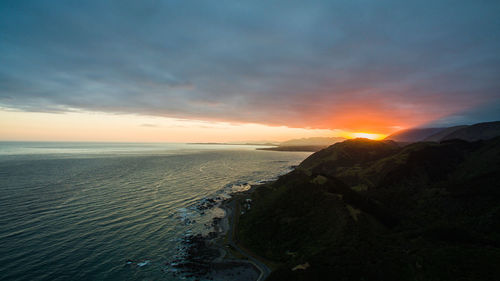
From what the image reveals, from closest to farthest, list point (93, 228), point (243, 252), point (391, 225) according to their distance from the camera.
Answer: point (243, 252), point (391, 225), point (93, 228)

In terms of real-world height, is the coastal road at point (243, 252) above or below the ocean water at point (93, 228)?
below

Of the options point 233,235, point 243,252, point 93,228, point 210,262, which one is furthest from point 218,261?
point 93,228

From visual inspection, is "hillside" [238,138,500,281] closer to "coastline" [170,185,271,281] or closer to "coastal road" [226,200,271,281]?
"coastal road" [226,200,271,281]

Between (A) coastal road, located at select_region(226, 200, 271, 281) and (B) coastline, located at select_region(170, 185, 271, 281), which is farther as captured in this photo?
(A) coastal road, located at select_region(226, 200, 271, 281)

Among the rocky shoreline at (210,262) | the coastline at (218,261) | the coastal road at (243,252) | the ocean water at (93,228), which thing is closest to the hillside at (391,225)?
the coastal road at (243,252)

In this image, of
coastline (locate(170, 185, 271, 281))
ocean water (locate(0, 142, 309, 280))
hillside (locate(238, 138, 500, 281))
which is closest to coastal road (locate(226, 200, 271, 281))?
coastline (locate(170, 185, 271, 281))

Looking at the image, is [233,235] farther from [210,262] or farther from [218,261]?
→ [210,262]

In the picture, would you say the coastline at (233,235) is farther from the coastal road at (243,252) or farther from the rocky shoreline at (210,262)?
the rocky shoreline at (210,262)

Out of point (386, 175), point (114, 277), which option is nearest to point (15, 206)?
point (114, 277)
